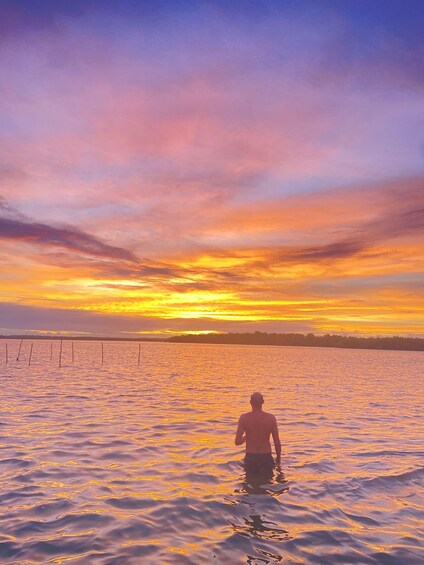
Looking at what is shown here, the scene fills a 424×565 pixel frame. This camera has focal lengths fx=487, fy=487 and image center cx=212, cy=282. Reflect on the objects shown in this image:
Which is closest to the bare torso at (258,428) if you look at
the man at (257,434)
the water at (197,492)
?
the man at (257,434)

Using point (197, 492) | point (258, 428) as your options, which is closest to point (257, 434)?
point (258, 428)

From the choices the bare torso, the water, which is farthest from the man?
the water

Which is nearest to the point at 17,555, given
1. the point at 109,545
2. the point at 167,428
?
the point at 109,545

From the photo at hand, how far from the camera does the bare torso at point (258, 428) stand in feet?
54.3

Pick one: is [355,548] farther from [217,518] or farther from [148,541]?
[148,541]

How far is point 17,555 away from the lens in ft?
35.4

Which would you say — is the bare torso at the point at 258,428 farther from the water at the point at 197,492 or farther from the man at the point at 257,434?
the water at the point at 197,492

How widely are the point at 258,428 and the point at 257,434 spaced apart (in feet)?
0.83

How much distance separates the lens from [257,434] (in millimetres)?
16688

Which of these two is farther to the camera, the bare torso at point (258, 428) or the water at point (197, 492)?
the bare torso at point (258, 428)

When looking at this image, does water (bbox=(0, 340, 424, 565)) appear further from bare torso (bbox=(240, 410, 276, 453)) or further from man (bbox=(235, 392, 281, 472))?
bare torso (bbox=(240, 410, 276, 453))

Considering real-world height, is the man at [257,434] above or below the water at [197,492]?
above

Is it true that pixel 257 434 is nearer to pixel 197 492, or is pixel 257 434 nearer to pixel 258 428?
pixel 258 428

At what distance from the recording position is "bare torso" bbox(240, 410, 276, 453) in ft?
54.3
